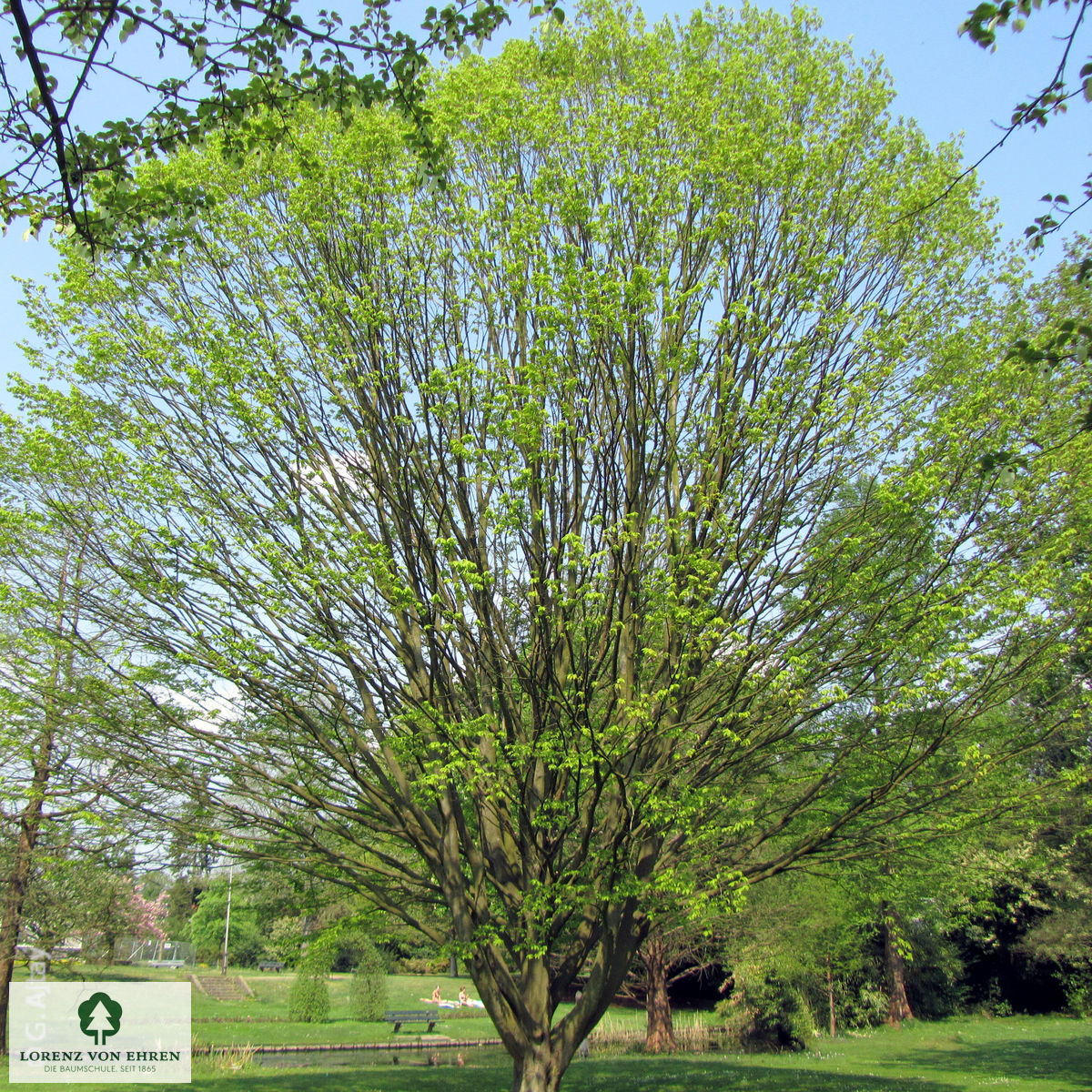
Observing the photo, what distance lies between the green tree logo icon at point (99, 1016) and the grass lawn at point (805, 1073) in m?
0.91

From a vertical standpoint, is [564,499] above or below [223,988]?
above

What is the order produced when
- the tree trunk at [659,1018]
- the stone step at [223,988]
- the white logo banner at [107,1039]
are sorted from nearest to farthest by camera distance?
the white logo banner at [107,1039], the tree trunk at [659,1018], the stone step at [223,988]

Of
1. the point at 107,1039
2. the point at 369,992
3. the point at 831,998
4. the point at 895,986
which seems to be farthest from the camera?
the point at 369,992

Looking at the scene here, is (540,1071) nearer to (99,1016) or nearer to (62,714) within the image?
(62,714)

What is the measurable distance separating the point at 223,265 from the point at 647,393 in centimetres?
452

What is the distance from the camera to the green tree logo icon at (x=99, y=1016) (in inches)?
482

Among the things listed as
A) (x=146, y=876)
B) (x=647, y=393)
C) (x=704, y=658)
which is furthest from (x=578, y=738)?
(x=146, y=876)

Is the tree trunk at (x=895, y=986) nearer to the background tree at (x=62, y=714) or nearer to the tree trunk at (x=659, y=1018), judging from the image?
the tree trunk at (x=659, y=1018)

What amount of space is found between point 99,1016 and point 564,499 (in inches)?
432

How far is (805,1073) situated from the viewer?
49.2 ft

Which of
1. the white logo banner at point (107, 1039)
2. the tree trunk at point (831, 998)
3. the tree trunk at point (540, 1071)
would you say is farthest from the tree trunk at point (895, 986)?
the tree trunk at point (540, 1071)

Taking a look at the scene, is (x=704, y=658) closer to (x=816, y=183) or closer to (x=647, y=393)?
(x=647, y=393)

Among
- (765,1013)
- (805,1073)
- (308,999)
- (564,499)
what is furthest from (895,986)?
(564,499)

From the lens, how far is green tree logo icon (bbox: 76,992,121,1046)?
12250 millimetres
